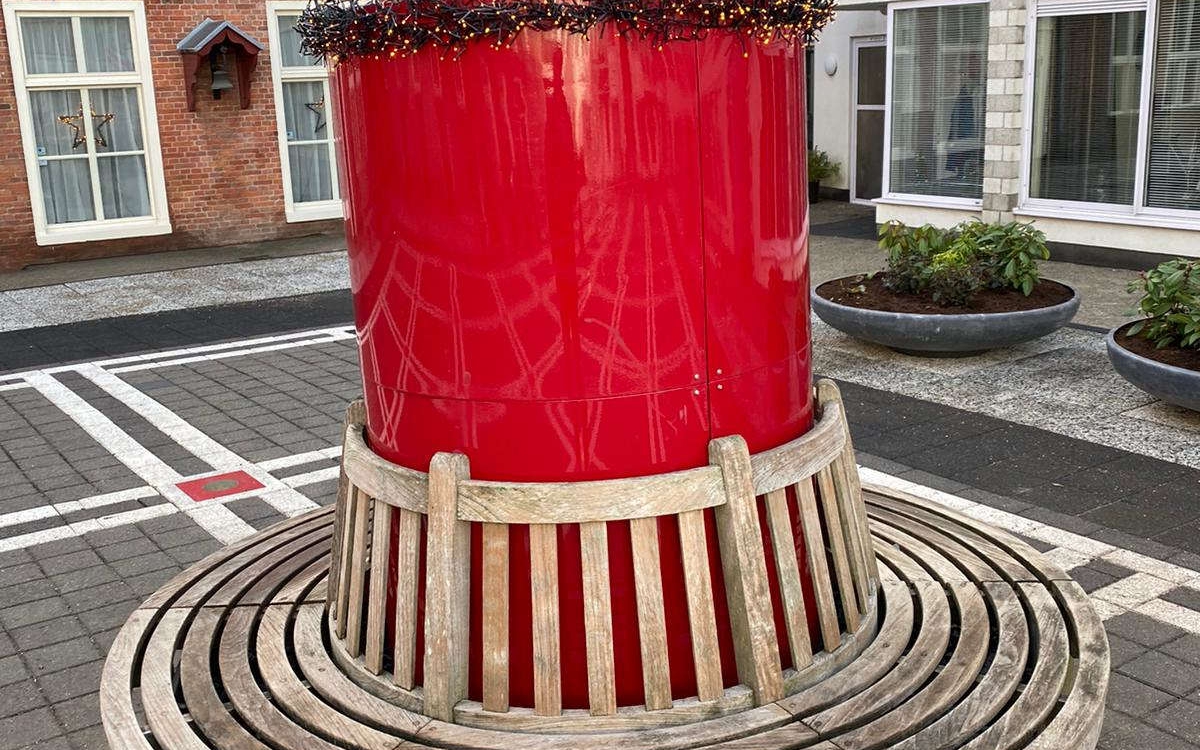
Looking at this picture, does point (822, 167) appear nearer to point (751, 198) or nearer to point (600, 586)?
point (751, 198)

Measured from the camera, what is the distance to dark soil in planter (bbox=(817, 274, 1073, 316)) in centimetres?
832

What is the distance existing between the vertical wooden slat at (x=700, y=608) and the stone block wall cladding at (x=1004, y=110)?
434 inches

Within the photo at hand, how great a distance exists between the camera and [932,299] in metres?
8.45

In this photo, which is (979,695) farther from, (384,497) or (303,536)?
(303,536)

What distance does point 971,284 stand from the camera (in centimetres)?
832

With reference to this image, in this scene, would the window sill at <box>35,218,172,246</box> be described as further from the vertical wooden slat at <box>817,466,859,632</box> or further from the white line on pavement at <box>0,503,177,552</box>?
the vertical wooden slat at <box>817,466,859,632</box>

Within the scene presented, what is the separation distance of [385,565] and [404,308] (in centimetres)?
73

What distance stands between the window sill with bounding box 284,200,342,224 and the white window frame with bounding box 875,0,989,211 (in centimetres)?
744

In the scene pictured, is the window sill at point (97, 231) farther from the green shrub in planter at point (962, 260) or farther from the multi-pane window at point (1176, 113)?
the multi-pane window at point (1176, 113)

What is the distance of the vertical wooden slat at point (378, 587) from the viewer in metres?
3.36

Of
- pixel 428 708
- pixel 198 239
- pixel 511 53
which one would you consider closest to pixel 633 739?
pixel 428 708

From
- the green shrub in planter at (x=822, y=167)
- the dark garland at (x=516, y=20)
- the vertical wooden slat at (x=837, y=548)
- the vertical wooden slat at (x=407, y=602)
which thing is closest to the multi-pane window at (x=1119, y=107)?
the green shrub in planter at (x=822, y=167)

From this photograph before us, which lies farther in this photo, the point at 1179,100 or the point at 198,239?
the point at 198,239

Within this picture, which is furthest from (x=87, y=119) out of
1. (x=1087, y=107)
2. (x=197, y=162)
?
(x=1087, y=107)
